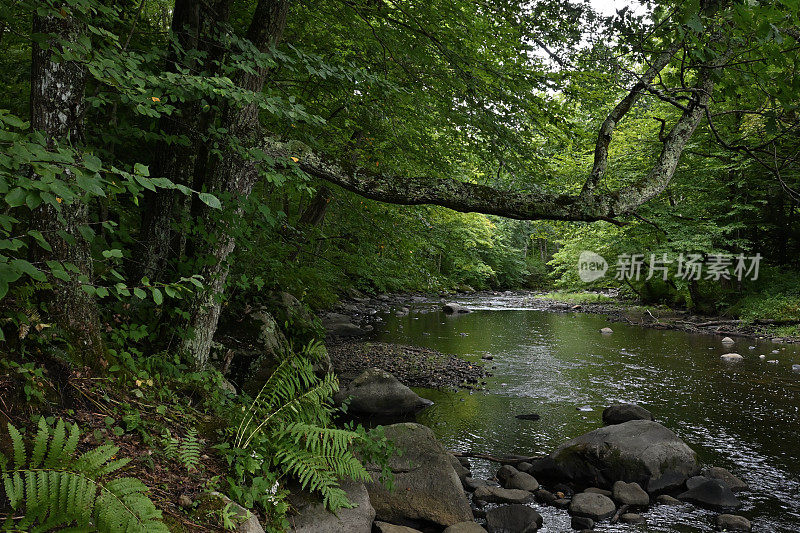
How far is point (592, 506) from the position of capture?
5523 millimetres

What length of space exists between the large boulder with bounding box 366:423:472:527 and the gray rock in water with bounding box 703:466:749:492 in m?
3.48

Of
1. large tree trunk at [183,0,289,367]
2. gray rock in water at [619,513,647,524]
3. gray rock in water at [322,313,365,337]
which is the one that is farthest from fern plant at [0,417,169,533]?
gray rock in water at [322,313,365,337]

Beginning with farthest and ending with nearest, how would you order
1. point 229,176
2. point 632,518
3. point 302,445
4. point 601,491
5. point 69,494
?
point 601,491 → point 632,518 → point 229,176 → point 302,445 → point 69,494

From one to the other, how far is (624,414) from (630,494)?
8.06 ft

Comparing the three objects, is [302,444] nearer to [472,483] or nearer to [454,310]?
[472,483]

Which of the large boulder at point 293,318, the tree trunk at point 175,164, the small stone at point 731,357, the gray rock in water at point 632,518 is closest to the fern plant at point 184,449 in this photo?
the tree trunk at point 175,164

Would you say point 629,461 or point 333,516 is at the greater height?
point 333,516

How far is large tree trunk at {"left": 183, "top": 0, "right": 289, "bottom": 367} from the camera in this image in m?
4.52

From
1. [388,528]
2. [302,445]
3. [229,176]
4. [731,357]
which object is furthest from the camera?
[731,357]

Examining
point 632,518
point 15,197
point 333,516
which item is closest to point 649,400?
point 632,518

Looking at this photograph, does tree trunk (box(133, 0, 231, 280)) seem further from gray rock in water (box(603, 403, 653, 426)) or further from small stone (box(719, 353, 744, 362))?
small stone (box(719, 353, 744, 362))

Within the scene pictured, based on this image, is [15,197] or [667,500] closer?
[15,197]

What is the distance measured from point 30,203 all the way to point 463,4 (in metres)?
5.92

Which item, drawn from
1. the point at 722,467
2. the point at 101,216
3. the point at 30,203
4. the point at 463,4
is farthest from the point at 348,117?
the point at 722,467
